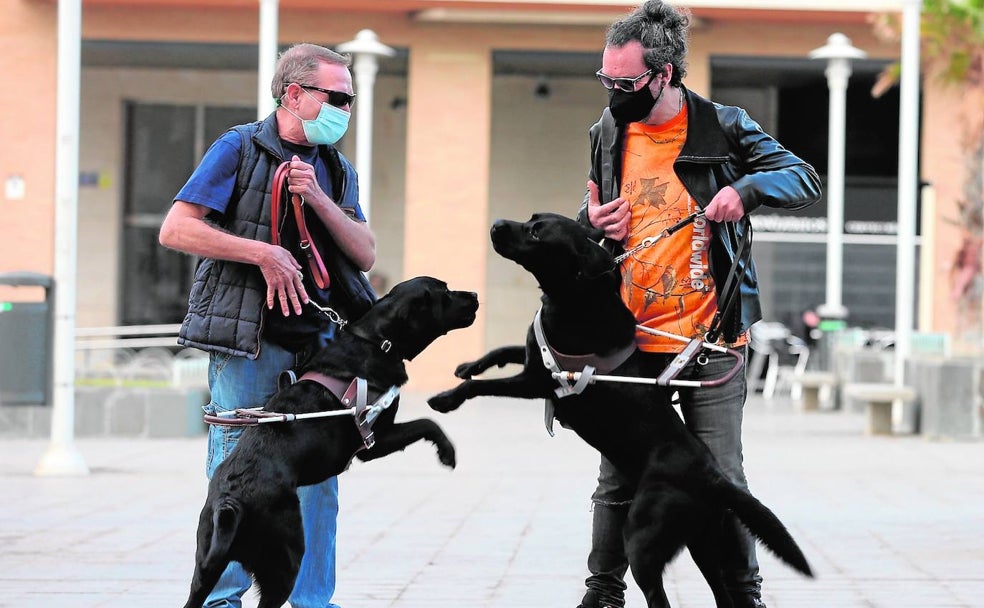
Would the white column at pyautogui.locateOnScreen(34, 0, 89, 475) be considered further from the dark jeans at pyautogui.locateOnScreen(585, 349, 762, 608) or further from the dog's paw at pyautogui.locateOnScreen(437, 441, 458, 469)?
the dark jeans at pyautogui.locateOnScreen(585, 349, 762, 608)

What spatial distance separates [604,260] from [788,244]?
59.0 ft

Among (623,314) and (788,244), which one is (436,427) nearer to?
(623,314)

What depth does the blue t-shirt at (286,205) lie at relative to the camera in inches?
180

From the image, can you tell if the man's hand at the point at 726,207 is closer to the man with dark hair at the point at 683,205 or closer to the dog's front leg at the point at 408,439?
the man with dark hair at the point at 683,205

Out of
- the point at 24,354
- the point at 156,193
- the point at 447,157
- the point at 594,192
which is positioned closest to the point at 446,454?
the point at 594,192

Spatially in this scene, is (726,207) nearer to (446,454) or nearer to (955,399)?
(446,454)

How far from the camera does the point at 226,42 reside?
20891 mm

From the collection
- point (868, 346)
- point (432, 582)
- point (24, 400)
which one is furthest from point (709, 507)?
point (868, 346)

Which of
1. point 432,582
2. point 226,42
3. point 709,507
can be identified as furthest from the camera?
point 226,42

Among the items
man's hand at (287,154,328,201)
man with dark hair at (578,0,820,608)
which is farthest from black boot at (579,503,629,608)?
man's hand at (287,154,328,201)

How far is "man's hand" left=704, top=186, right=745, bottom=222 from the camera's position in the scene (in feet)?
14.5

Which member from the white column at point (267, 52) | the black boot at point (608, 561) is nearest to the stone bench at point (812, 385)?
the white column at point (267, 52)

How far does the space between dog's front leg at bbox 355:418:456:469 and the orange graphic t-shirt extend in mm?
704

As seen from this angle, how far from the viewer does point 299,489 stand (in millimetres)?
4887
